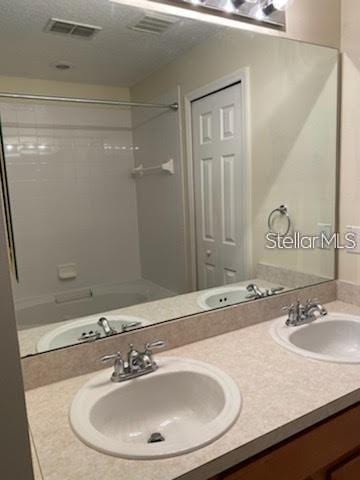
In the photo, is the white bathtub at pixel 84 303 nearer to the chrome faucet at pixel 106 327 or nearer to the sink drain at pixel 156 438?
the chrome faucet at pixel 106 327

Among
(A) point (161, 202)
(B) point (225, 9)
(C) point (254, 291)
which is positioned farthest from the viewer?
(C) point (254, 291)

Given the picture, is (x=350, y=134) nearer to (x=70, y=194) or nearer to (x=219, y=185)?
(x=219, y=185)

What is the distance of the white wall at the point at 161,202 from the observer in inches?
54.7

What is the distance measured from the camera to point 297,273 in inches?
69.3

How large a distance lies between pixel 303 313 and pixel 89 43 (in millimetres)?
1338

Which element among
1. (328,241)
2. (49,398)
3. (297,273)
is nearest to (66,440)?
(49,398)

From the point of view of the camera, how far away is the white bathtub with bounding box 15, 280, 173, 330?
3.85 ft

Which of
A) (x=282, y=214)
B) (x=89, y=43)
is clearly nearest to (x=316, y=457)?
(x=282, y=214)

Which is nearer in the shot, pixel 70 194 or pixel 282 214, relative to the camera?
pixel 70 194

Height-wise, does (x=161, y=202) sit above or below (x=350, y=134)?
below

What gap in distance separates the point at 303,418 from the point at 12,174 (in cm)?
112

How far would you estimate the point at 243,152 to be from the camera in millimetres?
1596

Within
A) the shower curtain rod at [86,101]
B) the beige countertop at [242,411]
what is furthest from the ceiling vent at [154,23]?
the beige countertop at [242,411]

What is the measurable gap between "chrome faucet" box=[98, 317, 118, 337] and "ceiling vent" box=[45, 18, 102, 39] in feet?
3.24
